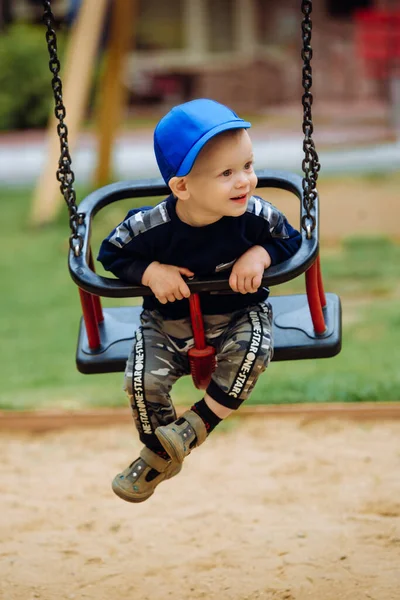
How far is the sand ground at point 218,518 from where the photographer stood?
387 cm

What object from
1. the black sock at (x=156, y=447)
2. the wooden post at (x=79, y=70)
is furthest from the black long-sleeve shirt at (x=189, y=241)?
the wooden post at (x=79, y=70)

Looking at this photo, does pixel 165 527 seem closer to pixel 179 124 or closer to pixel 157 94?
pixel 179 124

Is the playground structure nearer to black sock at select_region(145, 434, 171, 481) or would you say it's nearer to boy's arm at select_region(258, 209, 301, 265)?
boy's arm at select_region(258, 209, 301, 265)

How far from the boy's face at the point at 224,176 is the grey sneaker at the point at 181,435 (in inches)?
24.1

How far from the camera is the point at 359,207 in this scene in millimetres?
10188

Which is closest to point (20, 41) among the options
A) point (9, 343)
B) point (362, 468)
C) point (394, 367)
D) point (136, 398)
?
point (9, 343)

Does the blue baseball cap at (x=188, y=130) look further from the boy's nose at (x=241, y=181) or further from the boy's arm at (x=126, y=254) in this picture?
the boy's arm at (x=126, y=254)

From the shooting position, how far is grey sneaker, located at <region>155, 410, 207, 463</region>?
2.92 meters

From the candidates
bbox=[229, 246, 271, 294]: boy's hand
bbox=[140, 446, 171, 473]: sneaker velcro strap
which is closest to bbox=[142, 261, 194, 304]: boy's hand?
bbox=[229, 246, 271, 294]: boy's hand

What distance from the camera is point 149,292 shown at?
115 inches

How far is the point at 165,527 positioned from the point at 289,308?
1464 mm

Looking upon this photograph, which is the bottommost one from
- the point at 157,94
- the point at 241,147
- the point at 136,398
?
the point at 157,94

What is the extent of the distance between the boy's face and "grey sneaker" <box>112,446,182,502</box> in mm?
784

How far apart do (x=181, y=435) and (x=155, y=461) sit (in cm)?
20
